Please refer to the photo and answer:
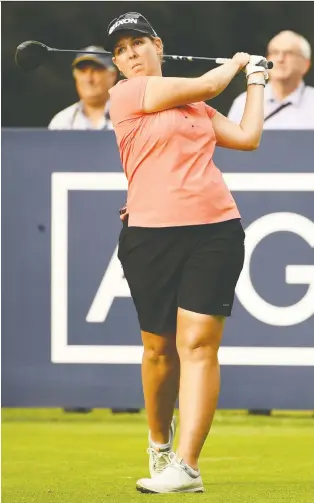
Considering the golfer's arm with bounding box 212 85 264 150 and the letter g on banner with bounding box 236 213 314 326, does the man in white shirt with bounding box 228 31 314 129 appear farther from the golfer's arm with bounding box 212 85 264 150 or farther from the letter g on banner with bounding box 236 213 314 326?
the golfer's arm with bounding box 212 85 264 150

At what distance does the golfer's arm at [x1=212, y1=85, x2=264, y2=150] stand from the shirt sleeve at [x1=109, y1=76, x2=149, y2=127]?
0.32 metres

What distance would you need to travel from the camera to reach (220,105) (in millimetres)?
7891

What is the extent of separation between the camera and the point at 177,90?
4.02 m

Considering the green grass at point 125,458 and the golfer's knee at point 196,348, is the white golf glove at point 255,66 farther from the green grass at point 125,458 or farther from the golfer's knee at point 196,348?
the green grass at point 125,458

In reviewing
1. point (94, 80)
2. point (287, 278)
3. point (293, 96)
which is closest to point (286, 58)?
point (293, 96)

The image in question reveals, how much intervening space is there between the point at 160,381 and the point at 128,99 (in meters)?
0.96

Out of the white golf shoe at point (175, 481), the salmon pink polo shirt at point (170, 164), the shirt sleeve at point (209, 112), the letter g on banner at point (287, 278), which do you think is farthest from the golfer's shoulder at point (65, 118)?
the white golf shoe at point (175, 481)

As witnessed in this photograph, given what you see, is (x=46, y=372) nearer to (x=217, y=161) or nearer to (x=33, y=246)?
(x=33, y=246)

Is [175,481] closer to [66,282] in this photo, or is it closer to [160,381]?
[160,381]

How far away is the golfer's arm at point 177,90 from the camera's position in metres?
4.02

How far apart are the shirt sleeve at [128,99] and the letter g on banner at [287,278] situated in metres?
1.79

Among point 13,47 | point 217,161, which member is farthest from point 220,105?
point 217,161

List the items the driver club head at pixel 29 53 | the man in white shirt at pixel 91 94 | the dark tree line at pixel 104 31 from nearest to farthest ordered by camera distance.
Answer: the driver club head at pixel 29 53, the man in white shirt at pixel 91 94, the dark tree line at pixel 104 31

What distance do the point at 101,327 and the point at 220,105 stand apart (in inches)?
97.6
